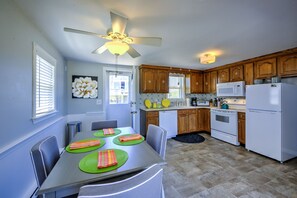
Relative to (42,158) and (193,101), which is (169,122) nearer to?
(193,101)

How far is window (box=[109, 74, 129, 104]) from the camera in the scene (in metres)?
4.05

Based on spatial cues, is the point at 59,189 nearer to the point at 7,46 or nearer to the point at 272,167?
Answer: the point at 7,46

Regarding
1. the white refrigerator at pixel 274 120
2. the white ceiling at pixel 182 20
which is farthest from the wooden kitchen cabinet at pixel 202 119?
the white ceiling at pixel 182 20

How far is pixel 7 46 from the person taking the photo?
1.34 meters

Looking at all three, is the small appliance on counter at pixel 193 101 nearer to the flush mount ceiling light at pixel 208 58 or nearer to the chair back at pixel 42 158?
the flush mount ceiling light at pixel 208 58

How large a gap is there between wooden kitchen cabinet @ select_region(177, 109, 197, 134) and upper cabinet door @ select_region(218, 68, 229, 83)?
4.18 ft

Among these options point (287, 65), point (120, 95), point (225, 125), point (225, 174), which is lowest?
point (225, 174)

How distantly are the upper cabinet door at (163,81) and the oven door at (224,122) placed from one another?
162 cm

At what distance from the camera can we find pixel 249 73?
137 inches

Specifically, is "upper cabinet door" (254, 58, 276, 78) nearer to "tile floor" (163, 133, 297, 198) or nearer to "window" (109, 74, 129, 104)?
"tile floor" (163, 133, 297, 198)

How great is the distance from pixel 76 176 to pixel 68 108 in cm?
315

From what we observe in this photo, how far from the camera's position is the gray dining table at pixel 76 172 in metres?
0.84

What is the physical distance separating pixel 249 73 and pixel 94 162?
13.3 ft

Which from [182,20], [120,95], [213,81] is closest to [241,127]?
[213,81]
